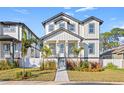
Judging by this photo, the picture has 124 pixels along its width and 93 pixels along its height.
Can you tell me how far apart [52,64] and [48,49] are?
1.45 metres

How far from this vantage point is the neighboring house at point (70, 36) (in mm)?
19516

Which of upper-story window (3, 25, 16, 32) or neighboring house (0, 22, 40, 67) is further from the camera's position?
upper-story window (3, 25, 16, 32)

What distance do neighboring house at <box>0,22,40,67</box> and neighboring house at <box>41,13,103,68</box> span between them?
1.46 metres

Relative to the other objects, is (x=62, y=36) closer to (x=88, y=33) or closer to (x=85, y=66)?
Result: (x=88, y=33)

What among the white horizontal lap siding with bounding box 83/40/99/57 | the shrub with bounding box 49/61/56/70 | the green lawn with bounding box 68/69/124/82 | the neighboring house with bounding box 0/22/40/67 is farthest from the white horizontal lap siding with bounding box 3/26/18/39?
the green lawn with bounding box 68/69/124/82

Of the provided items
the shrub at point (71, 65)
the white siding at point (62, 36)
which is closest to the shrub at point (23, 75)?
the shrub at point (71, 65)

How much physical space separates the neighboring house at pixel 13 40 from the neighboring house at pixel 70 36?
1.46 m

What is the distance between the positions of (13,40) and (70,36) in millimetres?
3375

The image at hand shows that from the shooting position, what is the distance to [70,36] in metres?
20.6

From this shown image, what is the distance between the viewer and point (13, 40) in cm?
1911

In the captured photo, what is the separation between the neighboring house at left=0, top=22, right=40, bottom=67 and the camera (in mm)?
17047

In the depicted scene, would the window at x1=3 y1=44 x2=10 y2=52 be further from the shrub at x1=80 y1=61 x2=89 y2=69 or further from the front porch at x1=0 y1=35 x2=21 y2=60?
the shrub at x1=80 y1=61 x2=89 y2=69
